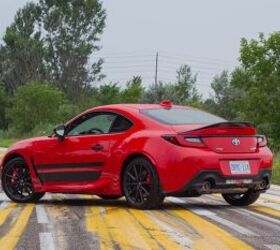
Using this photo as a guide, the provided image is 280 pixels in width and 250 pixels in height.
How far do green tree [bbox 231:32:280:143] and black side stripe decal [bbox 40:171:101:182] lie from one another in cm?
4576

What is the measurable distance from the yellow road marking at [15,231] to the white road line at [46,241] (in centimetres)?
22

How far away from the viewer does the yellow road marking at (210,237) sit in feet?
22.2

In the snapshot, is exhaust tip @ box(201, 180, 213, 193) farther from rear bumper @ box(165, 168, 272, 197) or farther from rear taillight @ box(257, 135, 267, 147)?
rear taillight @ box(257, 135, 267, 147)

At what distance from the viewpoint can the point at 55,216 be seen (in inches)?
359

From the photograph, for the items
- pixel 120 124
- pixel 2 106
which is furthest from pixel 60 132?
pixel 2 106

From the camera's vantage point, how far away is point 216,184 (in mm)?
9680

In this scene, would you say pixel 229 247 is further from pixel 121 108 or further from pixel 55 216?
pixel 121 108

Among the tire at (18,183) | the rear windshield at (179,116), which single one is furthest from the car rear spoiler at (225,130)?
the tire at (18,183)

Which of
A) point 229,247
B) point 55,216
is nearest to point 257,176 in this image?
point 55,216

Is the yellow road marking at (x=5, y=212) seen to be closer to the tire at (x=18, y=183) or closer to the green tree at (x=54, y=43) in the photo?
the tire at (x=18, y=183)

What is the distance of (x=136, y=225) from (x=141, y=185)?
1.69 m

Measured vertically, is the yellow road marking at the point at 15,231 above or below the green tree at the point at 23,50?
below

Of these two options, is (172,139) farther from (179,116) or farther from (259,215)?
(259,215)

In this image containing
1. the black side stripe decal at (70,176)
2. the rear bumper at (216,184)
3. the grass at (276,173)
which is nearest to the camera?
the rear bumper at (216,184)
